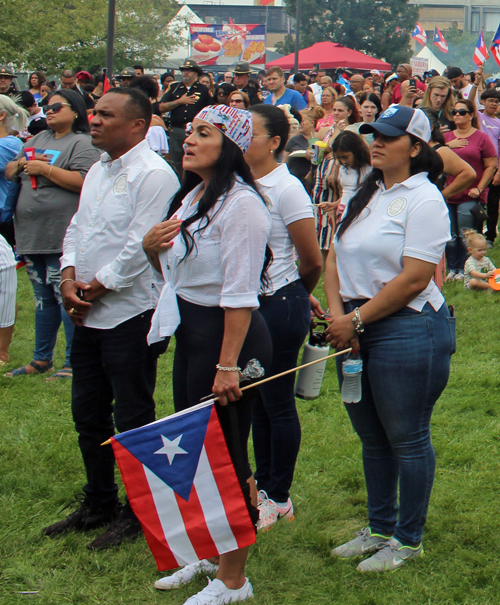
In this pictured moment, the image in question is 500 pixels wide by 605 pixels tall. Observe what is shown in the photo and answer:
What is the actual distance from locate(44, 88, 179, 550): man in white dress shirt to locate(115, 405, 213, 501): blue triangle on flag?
0.67m

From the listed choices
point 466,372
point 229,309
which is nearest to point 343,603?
point 229,309

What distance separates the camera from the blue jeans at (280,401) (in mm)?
3441

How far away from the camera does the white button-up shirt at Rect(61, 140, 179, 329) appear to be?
129 inches

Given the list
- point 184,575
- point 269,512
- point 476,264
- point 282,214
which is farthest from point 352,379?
point 476,264

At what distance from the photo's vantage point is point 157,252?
2865 mm

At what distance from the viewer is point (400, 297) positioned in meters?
2.90

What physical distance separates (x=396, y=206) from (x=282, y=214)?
2.20ft

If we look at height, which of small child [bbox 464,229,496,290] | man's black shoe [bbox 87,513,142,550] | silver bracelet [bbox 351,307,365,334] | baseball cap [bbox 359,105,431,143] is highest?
baseball cap [bbox 359,105,431,143]

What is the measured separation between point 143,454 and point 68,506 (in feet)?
4.67

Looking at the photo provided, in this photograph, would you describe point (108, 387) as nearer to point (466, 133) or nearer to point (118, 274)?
point (118, 274)

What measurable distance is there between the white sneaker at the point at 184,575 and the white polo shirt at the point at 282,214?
1.29 m

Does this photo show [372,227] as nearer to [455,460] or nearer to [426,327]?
[426,327]

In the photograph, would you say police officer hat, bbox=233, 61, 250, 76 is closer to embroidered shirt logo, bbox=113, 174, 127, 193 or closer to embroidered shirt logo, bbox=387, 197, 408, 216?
embroidered shirt logo, bbox=113, 174, 127, 193

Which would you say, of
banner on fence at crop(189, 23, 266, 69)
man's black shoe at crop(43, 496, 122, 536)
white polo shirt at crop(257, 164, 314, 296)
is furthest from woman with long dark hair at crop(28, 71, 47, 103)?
banner on fence at crop(189, 23, 266, 69)
